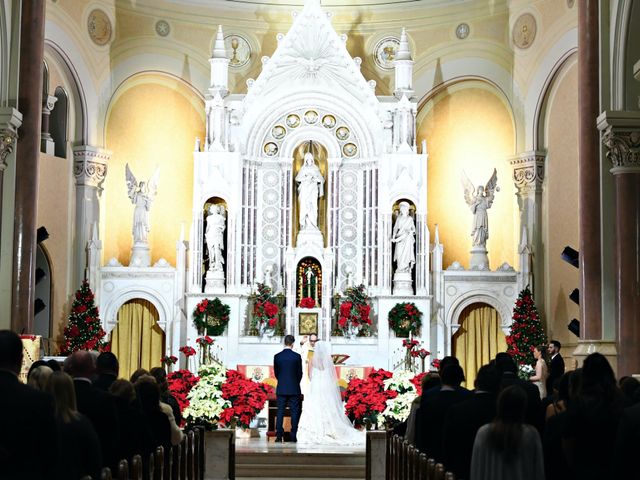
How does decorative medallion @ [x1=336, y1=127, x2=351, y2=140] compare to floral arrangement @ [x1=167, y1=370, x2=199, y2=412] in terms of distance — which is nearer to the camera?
floral arrangement @ [x1=167, y1=370, x2=199, y2=412]

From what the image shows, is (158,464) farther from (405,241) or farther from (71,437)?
(405,241)

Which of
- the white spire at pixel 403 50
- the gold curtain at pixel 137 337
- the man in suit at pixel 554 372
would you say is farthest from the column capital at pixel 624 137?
the gold curtain at pixel 137 337

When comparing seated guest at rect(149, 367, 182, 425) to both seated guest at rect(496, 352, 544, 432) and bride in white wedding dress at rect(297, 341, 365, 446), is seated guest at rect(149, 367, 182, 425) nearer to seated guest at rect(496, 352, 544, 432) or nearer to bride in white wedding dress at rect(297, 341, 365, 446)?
seated guest at rect(496, 352, 544, 432)

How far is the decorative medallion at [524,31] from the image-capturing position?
25078 millimetres

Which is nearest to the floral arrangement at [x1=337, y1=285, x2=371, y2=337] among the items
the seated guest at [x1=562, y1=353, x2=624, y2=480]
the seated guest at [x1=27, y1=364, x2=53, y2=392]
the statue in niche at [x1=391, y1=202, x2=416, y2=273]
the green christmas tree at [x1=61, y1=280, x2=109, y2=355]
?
the statue in niche at [x1=391, y1=202, x2=416, y2=273]

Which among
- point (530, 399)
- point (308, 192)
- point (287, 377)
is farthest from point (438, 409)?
point (308, 192)

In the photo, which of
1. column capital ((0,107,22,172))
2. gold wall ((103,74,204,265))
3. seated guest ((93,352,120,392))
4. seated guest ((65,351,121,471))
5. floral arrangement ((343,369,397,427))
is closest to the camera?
seated guest ((65,351,121,471))

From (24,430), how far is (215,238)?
18.9 meters

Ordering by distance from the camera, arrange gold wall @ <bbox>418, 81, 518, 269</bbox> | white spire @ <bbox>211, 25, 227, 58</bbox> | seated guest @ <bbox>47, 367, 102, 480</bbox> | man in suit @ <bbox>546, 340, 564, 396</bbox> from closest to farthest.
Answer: seated guest @ <bbox>47, 367, 102, 480</bbox>, man in suit @ <bbox>546, 340, 564, 396</bbox>, white spire @ <bbox>211, 25, 227, 58</bbox>, gold wall @ <bbox>418, 81, 518, 269</bbox>

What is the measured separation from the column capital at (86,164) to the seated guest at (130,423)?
52.9 feet

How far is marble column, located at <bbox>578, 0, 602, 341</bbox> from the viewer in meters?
16.7

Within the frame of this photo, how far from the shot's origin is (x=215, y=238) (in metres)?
24.8

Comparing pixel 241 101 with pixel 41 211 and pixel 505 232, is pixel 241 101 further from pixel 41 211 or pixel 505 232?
pixel 505 232

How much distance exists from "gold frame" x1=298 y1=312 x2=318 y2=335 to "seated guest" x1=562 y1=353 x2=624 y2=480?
17.7 metres
